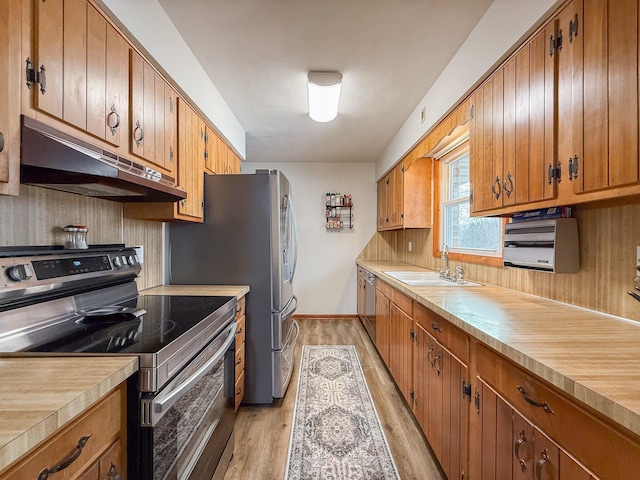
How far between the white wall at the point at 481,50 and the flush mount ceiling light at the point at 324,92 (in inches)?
29.7

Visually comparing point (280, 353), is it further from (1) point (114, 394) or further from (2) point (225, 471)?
(1) point (114, 394)

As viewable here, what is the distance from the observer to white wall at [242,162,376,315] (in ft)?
16.5

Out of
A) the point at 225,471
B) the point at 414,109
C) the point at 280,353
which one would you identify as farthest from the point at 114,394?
the point at 414,109

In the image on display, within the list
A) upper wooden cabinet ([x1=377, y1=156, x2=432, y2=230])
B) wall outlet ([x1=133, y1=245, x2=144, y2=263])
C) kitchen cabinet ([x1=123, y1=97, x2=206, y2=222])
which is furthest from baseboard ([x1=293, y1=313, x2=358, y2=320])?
wall outlet ([x1=133, y1=245, x2=144, y2=263])

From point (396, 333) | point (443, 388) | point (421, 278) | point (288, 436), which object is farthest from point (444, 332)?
point (421, 278)

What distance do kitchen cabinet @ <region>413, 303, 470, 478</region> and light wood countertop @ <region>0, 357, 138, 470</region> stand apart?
1277mm

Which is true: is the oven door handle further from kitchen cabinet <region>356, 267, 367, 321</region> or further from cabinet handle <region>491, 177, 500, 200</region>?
kitchen cabinet <region>356, 267, 367, 321</region>

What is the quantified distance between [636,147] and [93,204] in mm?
2254

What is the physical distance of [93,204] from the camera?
5.47ft

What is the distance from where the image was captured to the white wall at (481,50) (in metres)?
1.43

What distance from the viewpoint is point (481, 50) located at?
1.77 m

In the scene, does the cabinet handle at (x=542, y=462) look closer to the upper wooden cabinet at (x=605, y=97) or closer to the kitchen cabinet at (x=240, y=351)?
the upper wooden cabinet at (x=605, y=97)

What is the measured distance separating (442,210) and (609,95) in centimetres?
235

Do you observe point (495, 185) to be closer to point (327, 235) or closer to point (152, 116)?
point (152, 116)
